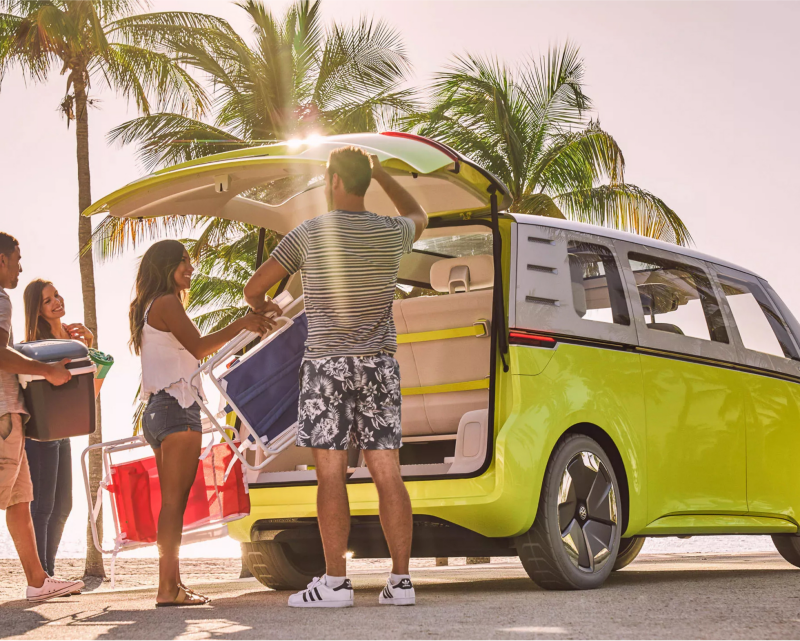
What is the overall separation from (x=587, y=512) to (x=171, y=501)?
7.01 ft

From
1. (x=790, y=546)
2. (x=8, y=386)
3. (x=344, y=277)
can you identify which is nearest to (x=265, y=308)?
(x=344, y=277)

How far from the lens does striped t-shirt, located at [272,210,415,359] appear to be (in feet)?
15.2

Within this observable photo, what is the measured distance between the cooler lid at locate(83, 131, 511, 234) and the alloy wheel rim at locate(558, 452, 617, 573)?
147 cm

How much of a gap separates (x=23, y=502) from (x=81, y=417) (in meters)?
0.54

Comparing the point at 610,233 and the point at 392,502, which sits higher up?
the point at 610,233

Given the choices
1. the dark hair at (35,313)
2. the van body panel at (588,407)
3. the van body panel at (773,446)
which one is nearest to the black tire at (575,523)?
the van body panel at (588,407)

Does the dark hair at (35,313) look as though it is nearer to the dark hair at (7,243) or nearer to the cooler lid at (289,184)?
the dark hair at (7,243)

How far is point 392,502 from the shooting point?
4.58 m

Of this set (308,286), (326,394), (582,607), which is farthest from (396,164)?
(582,607)

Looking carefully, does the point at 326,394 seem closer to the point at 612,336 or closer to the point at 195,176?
the point at 195,176

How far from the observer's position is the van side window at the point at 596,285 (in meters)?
5.62

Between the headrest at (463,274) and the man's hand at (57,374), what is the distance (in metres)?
2.19

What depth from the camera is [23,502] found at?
563 centimetres

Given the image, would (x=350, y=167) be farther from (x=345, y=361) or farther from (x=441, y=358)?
(x=441, y=358)
